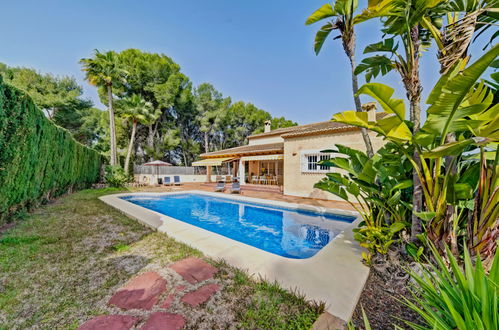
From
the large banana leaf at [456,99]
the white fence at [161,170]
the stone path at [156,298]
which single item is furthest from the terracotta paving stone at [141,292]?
the white fence at [161,170]

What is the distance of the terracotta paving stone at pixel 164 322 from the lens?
10.6ft

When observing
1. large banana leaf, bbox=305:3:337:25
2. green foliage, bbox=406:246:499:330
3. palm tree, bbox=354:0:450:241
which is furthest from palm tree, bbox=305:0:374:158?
green foliage, bbox=406:246:499:330

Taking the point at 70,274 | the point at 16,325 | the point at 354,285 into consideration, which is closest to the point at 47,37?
the point at 70,274

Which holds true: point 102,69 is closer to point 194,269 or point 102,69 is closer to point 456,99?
point 194,269

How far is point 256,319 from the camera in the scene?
3.46 meters

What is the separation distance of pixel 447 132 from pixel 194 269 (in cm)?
646

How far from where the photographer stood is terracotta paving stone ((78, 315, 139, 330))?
10.5ft

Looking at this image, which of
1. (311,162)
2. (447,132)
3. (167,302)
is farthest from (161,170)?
(447,132)

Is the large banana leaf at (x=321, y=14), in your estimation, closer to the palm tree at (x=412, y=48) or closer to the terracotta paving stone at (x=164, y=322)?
the palm tree at (x=412, y=48)

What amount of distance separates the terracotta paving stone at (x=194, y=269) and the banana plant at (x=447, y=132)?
4999mm

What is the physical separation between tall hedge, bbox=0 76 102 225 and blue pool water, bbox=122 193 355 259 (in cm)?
677

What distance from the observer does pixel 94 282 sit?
448cm

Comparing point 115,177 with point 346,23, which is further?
point 115,177

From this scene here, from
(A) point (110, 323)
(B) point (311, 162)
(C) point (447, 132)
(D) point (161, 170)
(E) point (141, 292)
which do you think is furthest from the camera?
(D) point (161, 170)
